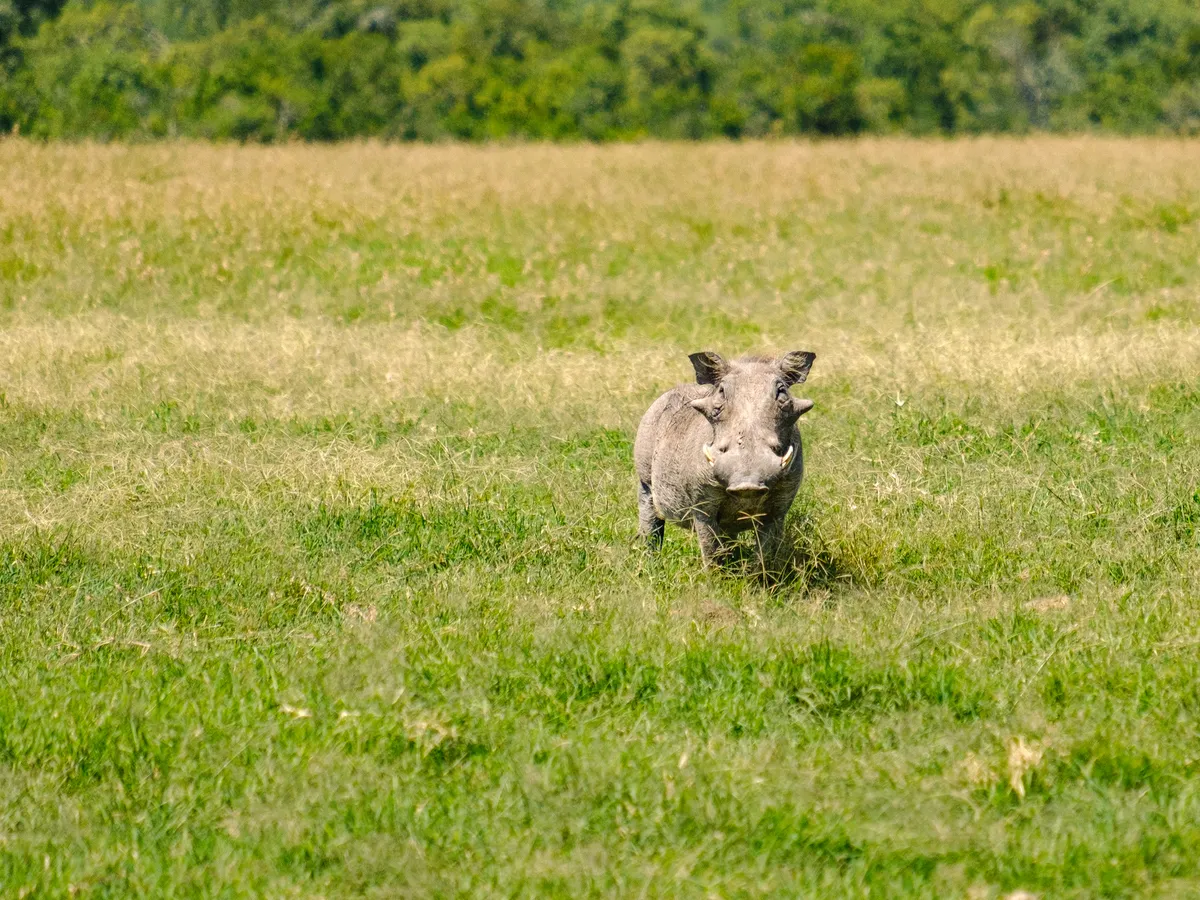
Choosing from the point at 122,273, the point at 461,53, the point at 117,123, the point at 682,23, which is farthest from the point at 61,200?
the point at 682,23

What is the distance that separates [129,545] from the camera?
24.8ft

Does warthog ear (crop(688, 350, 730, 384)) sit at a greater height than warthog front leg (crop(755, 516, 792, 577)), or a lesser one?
greater

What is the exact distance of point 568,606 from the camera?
6.80 metres

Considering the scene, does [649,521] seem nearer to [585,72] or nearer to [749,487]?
[749,487]

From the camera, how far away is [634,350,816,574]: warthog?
6.18m

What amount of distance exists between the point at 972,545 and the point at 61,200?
1488 cm

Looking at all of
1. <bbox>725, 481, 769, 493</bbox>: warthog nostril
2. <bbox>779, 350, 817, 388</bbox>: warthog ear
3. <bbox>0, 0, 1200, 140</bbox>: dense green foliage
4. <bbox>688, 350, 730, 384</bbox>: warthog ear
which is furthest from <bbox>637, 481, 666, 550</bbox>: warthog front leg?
<bbox>0, 0, 1200, 140</bbox>: dense green foliage

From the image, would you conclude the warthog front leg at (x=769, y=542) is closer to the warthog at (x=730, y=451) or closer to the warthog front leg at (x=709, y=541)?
the warthog at (x=730, y=451)

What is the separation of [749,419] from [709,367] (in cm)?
46

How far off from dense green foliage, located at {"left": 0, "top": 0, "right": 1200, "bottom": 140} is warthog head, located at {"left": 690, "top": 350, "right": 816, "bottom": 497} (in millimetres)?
30784

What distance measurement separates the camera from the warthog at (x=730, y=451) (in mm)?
6180

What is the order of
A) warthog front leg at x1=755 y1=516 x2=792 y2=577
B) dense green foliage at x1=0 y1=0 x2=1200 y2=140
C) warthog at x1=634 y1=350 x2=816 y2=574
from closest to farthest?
1. warthog at x1=634 y1=350 x2=816 y2=574
2. warthog front leg at x1=755 y1=516 x2=792 y2=577
3. dense green foliage at x1=0 y1=0 x2=1200 y2=140

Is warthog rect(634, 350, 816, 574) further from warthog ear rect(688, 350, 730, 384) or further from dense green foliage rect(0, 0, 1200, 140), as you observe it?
dense green foliage rect(0, 0, 1200, 140)

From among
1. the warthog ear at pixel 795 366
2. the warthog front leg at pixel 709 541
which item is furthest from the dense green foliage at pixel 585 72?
the warthog ear at pixel 795 366
